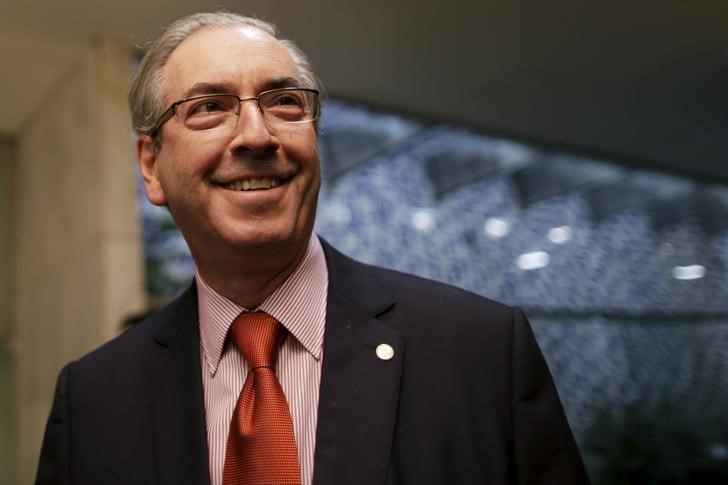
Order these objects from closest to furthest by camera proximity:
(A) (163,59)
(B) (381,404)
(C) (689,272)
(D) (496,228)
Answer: (B) (381,404)
(A) (163,59)
(C) (689,272)
(D) (496,228)

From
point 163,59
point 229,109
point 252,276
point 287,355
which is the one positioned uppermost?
point 163,59

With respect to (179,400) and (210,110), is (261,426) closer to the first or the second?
(179,400)

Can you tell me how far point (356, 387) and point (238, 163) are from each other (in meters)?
0.38

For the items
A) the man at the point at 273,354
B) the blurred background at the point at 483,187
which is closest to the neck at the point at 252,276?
the man at the point at 273,354

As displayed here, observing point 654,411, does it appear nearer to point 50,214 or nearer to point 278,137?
point 50,214

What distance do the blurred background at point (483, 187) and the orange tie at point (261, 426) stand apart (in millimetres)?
2155

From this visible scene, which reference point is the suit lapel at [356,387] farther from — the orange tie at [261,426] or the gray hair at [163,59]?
the gray hair at [163,59]

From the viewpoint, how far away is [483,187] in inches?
214

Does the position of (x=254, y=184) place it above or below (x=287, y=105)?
below

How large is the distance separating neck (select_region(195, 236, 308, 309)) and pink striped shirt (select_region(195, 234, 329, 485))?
0.01 metres

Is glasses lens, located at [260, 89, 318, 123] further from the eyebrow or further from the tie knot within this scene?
the tie knot

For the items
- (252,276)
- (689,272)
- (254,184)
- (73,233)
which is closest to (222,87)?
(254,184)

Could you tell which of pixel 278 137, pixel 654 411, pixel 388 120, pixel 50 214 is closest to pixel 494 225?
pixel 388 120

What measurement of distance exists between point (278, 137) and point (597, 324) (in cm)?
364
